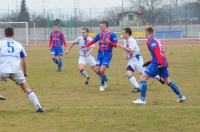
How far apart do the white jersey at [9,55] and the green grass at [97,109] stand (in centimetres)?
101

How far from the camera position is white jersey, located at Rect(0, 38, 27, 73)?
35.9ft

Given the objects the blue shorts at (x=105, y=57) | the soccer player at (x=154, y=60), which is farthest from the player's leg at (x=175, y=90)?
the blue shorts at (x=105, y=57)

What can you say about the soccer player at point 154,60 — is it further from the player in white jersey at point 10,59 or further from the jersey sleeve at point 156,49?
the player in white jersey at point 10,59

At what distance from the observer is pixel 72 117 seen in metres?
10.5

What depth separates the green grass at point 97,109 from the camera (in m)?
9.57

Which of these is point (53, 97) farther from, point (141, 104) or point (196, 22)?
point (196, 22)

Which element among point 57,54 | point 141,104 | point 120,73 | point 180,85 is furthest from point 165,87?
point 57,54

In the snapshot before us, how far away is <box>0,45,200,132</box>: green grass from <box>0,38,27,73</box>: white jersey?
1.01m

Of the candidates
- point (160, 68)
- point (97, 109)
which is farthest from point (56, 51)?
point (97, 109)

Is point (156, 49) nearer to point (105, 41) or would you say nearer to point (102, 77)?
point (105, 41)

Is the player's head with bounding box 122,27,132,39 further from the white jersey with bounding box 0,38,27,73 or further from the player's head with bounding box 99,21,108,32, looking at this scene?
the white jersey with bounding box 0,38,27,73

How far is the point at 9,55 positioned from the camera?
1095 centimetres

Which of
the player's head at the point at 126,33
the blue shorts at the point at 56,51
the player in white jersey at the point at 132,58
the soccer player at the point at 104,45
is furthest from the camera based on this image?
the blue shorts at the point at 56,51

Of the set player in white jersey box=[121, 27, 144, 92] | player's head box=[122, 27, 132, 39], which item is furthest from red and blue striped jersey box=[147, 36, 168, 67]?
player in white jersey box=[121, 27, 144, 92]
